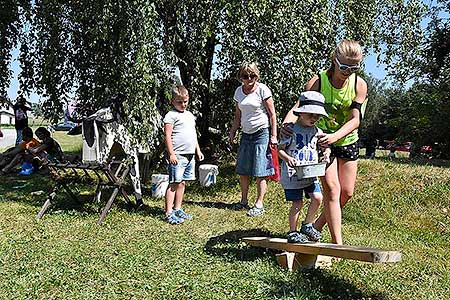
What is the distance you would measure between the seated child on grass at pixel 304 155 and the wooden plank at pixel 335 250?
87 millimetres

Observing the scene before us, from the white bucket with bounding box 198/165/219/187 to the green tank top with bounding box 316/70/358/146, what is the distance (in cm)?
307

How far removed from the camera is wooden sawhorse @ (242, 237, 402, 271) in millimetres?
2777

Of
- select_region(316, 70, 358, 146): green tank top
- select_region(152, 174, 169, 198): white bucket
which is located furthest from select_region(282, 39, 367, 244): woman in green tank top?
select_region(152, 174, 169, 198): white bucket

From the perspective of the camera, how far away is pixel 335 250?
2.99 meters

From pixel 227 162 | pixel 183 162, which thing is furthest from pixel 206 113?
pixel 183 162

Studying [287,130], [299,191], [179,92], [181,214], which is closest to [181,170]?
[181,214]

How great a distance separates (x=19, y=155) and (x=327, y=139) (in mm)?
7163

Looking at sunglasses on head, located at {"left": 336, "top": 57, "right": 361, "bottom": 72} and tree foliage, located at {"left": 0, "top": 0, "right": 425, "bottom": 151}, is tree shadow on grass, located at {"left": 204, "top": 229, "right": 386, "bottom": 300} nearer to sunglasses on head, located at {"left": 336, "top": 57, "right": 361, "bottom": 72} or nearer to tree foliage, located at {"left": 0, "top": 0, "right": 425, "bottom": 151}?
sunglasses on head, located at {"left": 336, "top": 57, "right": 361, "bottom": 72}

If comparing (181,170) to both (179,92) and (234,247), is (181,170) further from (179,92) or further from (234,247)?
(234,247)

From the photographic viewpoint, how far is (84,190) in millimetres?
6520

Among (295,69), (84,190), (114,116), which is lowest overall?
(84,190)

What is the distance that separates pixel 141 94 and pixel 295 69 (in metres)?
1.81

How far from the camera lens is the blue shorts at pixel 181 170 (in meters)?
4.83

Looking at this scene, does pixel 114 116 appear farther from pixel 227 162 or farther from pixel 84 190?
pixel 227 162
